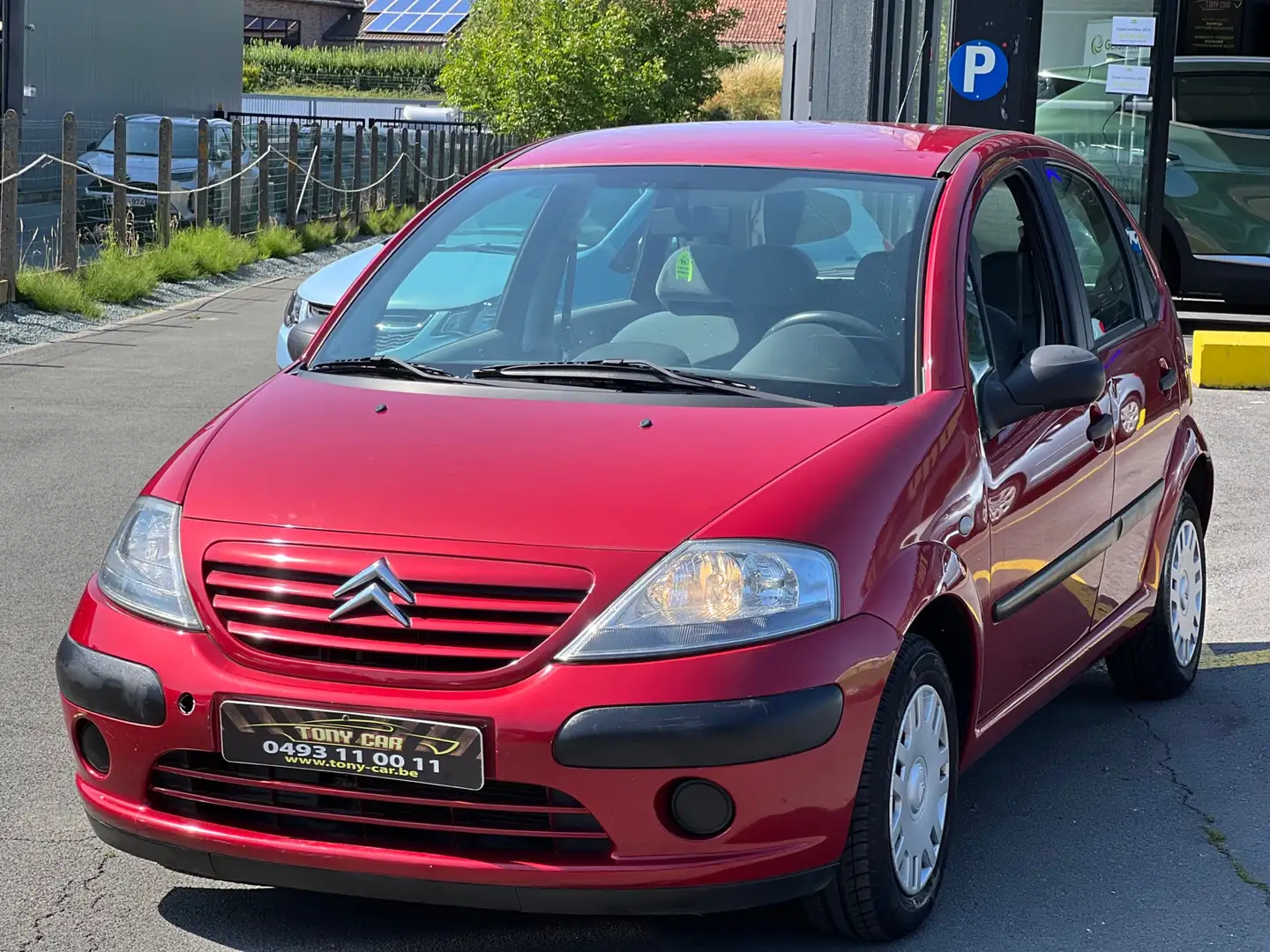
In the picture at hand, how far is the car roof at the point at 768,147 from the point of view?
4.60 metres

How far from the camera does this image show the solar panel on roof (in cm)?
6806

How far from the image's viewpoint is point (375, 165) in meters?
28.2

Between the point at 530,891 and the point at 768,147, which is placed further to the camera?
the point at 768,147

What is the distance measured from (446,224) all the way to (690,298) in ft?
2.69

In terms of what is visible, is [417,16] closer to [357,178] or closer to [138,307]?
[357,178]

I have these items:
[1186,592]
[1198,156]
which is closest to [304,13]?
[1198,156]

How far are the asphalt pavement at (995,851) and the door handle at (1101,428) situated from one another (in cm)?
92

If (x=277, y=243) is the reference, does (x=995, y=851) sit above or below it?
below

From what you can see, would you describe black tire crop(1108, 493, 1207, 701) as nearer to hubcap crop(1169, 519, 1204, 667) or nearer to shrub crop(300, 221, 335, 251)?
hubcap crop(1169, 519, 1204, 667)

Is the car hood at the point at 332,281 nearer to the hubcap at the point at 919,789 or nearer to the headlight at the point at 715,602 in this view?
the hubcap at the point at 919,789

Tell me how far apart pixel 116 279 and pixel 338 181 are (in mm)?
10592

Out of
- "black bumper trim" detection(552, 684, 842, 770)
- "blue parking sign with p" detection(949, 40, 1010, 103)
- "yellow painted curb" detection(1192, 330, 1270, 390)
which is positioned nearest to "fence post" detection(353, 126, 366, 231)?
"blue parking sign with p" detection(949, 40, 1010, 103)

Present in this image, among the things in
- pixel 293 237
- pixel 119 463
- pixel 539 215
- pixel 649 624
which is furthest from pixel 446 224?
pixel 293 237

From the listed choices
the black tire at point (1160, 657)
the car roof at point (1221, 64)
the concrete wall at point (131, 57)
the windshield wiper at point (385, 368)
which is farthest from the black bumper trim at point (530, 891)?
the concrete wall at point (131, 57)
